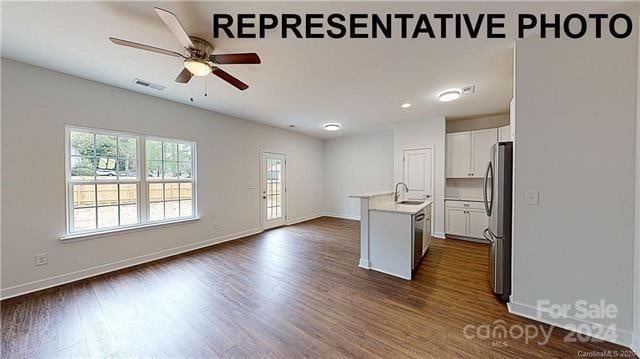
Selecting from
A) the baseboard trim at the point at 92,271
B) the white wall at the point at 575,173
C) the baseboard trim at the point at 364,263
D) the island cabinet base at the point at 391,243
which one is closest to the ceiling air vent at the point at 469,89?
the white wall at the point at 575,173

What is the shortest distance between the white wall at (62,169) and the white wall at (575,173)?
4.64 m

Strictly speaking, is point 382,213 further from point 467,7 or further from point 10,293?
point 10,293

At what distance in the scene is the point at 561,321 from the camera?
6.53ft

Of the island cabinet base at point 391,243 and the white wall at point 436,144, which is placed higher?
the white wall at point 436,144

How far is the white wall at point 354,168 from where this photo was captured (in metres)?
6.38

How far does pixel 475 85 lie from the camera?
3.13 meters

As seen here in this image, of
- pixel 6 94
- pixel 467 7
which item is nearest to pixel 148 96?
pixel 6 94

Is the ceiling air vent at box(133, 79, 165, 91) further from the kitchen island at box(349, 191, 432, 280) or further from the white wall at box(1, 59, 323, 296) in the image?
the kitchen island at box(349, 191, 432, 280)

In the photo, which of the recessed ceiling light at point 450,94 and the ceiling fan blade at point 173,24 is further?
the recessed ceiling light at point 450,94

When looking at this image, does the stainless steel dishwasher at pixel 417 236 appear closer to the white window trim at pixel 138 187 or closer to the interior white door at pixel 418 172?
the interior white door at pixel 418 172

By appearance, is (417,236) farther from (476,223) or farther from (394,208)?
(476,223)

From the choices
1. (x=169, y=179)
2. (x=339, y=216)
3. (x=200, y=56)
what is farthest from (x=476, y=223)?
(x=169, y=179)

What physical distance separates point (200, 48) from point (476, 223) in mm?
5259

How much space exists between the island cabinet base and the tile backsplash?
110 inches
